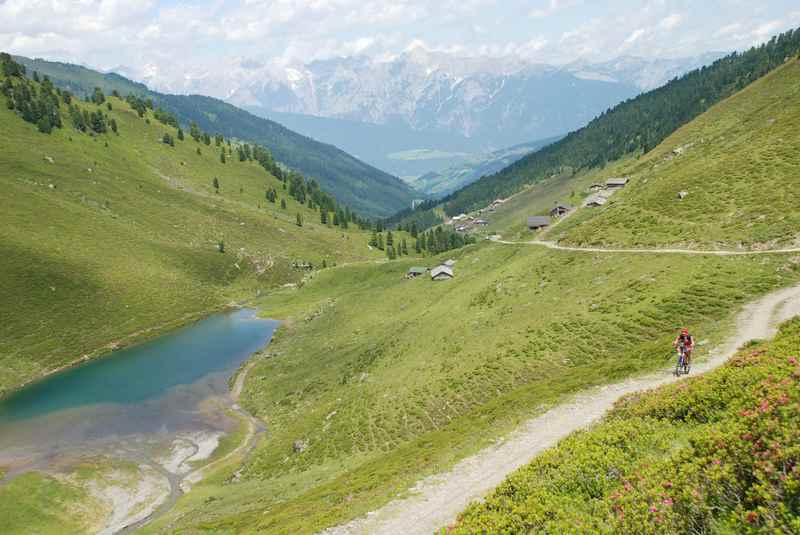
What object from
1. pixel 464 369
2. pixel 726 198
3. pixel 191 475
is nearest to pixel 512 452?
pixel 464 369

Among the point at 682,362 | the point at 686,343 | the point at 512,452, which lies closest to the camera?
the point at 512,452

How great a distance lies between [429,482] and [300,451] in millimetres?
30660

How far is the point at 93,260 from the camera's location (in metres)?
142

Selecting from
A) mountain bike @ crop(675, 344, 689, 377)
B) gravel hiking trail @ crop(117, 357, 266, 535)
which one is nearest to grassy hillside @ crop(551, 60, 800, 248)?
mountain bike @ crop(675, 344, 689, 377)

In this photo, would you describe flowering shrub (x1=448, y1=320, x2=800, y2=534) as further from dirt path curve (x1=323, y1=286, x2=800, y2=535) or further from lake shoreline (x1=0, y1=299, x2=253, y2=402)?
lake shoreline (x1=0, y1=299, x2=253, y2=402)

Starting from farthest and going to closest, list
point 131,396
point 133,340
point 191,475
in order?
point 133,340 < point 131,396 < point 191,475

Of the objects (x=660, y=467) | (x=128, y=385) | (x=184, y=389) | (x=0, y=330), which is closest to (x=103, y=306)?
(x=0, y=330)

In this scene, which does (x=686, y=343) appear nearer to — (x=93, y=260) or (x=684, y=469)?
(x=684, y=469)

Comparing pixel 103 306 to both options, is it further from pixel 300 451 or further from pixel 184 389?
pixel 300 451

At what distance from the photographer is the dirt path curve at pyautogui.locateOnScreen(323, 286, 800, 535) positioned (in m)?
21.8

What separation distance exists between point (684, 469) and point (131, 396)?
323 ft

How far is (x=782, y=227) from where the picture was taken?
167 ft

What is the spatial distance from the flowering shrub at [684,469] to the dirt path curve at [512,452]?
493cm

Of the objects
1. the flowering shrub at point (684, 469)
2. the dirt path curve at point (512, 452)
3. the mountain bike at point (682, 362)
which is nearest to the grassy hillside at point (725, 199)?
the dirt path curve at point (512, 452)
